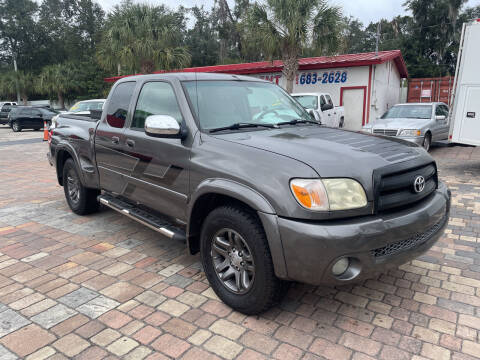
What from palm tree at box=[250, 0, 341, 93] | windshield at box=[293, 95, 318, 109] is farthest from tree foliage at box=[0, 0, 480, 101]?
A: windshield at box=[293, 95, 318, 109]

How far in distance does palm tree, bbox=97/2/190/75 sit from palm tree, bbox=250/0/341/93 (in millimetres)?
6243

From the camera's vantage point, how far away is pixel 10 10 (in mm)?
48688

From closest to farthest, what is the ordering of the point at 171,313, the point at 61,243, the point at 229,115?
the point at 171,313 < the point at 229,115 < the point at 61,243

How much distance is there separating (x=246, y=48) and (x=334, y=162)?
45.5 feet

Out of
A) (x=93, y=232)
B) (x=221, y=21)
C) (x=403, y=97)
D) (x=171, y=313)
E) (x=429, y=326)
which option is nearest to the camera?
(x=429, y=326)

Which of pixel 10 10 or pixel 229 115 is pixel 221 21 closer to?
pixel 10 10

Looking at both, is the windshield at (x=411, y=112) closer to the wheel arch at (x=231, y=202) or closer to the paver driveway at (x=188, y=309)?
the paver driveway at (x=188, y=309)

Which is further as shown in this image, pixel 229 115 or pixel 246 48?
pixel 246 48

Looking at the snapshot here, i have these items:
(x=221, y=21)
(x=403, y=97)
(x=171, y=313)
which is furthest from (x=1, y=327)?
(x=221, y=21)

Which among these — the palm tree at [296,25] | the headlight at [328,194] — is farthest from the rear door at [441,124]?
the headlight at [328,194]

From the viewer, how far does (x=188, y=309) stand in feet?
9.77

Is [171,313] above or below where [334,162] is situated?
below

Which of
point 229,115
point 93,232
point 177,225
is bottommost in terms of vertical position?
point 93,232

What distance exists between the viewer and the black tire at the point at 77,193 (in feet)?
16.9
